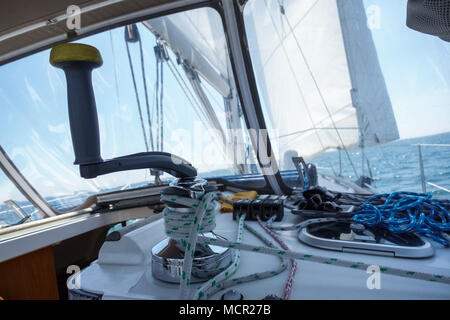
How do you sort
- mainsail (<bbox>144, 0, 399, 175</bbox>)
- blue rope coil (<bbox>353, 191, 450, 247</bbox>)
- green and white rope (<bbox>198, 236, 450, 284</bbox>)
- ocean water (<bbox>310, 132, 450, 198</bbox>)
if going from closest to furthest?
green and white rope (<bbox>198, 236, 450, 284</bbox>) < blue rope coil (<bbox>353, 191, 450, 247</bbox>) < ocean water (<bbox>310, 132, 450, 198</bbox>) < mainsail (<bbox>144, 0, 399, 175</bbox>)

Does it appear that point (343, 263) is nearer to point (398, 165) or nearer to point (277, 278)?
point (277, 278)

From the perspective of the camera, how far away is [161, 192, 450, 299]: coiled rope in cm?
36

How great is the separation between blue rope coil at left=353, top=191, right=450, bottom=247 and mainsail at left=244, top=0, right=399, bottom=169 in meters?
0.74

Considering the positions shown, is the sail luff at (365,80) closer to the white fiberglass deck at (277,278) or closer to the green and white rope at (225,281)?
the white fiberglass deck at (277,278)

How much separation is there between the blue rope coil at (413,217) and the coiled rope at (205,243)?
24 centimetres

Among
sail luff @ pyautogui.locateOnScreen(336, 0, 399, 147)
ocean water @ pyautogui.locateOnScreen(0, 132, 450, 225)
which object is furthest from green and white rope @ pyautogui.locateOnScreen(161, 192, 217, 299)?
sail luff @ pyautogui.locateOnScreen(336, 0, 399, 147)

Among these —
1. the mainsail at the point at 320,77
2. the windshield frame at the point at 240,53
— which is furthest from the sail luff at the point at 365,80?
the windshield frame at the point at 240,53

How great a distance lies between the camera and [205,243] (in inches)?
18.3

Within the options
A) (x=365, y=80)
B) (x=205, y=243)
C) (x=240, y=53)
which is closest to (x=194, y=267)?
(x=205, y=243)

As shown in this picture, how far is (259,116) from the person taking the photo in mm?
1308

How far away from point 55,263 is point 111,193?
42 centimetres

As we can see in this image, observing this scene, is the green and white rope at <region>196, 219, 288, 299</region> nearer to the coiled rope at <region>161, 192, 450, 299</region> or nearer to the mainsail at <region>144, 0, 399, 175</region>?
the coiled rope at <region>161, 192, 450, 299</region>

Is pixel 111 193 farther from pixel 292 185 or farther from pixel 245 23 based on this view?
pixel 245 23

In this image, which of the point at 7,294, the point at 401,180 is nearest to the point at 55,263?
the point at 7,294
